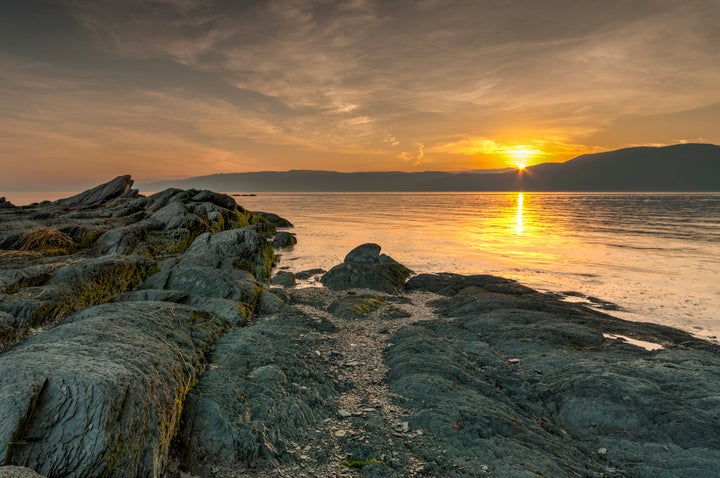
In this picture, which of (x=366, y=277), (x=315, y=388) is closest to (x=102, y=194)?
(x=366, y=277)

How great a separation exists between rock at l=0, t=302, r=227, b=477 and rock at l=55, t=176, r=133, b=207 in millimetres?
40287

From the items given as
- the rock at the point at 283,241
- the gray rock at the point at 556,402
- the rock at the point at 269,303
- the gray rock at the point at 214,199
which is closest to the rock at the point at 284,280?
the rock at the point at 269,303

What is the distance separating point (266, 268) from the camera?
78.8 feet

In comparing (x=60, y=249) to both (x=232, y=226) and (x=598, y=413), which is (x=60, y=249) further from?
(x=598, y=413)

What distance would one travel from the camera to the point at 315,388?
8914 millimetres

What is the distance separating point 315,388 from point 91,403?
15.9ft

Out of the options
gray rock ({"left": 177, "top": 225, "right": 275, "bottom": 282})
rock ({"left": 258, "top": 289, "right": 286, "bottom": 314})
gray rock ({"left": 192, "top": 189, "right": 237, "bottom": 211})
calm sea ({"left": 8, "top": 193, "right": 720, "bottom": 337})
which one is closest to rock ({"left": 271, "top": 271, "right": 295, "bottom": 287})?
gray rock ({"left": 177, "top": 225, "right": 275, "bottom": 282})

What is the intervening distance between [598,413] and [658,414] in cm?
117

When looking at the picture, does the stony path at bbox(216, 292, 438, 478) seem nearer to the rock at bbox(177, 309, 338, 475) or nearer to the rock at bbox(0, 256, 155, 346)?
the rock at bbox(177, 309, 338, 475)

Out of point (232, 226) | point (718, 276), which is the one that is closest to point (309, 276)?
point (232, 226)

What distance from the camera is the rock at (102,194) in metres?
41.1

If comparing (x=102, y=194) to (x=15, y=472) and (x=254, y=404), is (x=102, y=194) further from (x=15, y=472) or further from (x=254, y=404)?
(x=15, y=472)

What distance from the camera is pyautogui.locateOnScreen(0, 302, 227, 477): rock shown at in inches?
183

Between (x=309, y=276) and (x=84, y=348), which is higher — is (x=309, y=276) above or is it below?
below
